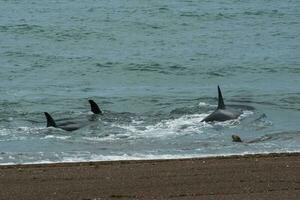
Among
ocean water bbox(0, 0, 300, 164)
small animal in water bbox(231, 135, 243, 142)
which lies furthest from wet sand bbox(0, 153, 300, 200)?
small animal in water bbox(231, 135, 243, 142)

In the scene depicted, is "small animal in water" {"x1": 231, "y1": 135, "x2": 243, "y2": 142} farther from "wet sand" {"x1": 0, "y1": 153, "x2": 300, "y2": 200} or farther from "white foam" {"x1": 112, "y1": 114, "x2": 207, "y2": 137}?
"wet sand" {"x1": 0, "y1": 153, "x2": 300, "y2": 200}

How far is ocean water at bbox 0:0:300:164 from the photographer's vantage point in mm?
14984

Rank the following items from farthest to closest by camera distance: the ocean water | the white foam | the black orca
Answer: the black orca → the white foam → the ocean water

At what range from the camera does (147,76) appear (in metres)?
25.8

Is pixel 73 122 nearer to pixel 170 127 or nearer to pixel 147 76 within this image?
pixel 170 127

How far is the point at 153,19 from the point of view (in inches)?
1571

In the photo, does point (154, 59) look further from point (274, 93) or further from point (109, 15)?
point (109, 15)

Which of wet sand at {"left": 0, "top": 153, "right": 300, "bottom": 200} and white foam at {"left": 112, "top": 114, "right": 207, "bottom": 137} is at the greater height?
wet sand at {"left": 0, "top": 153, "right": 300, "bottom": 200}

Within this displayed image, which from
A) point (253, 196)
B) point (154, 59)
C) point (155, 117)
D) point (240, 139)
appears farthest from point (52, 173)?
point (154, 59)

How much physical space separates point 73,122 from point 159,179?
23.1 ft

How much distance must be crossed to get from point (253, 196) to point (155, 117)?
8.81 m

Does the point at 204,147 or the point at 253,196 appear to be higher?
the point at 253,196

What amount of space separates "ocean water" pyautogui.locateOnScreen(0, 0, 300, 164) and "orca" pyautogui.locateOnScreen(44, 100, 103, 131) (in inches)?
9.7

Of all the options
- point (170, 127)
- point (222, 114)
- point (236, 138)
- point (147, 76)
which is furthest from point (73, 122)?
point (147, 76)
